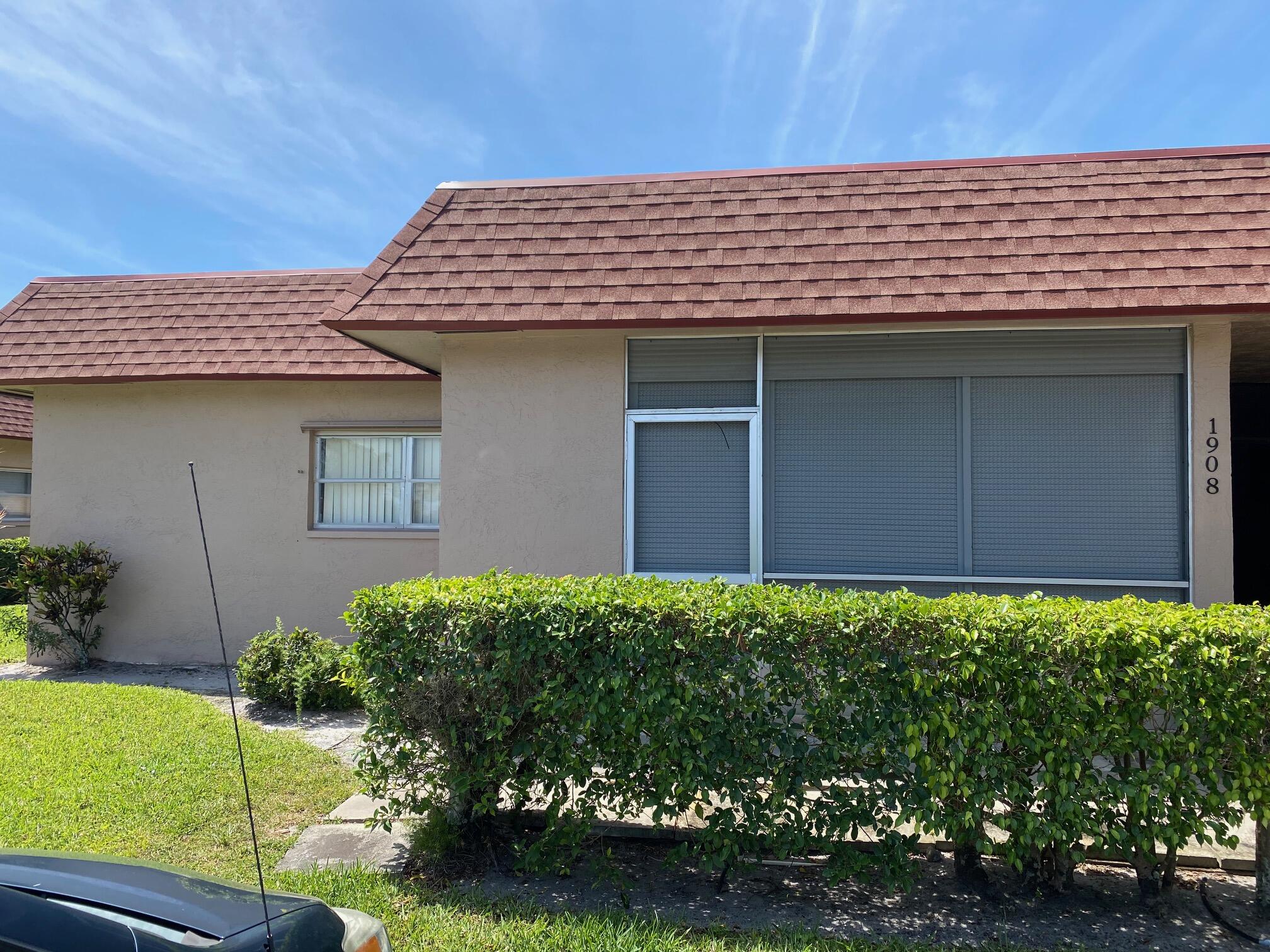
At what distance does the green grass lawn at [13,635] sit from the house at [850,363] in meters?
6.31

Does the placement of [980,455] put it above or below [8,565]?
above

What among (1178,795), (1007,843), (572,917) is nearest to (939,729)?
(1007,843)

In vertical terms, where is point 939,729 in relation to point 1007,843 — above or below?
above

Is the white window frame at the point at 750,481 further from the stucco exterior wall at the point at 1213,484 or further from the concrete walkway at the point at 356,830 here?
the stucco exterior wall at the point at 1213,484

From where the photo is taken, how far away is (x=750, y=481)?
6.34m

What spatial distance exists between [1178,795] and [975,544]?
2.62 metres

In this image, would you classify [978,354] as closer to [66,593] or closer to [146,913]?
[146,913]

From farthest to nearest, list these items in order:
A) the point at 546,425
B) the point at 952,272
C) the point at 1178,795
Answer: the point at 546,425 < the point at 952,272 < the point at 1178,795

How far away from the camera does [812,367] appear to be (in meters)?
6.35

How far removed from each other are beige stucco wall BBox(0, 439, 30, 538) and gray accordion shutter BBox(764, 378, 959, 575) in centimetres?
1641

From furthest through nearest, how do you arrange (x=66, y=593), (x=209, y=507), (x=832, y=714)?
(x=209, y=507)
(x=66, y=593)
(x=832, y=714)

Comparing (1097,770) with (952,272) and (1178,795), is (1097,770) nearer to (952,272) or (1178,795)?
(1178,795)

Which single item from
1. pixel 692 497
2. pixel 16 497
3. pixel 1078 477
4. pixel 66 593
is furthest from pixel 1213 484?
pixel 16 497

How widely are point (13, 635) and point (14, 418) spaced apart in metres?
7.43
